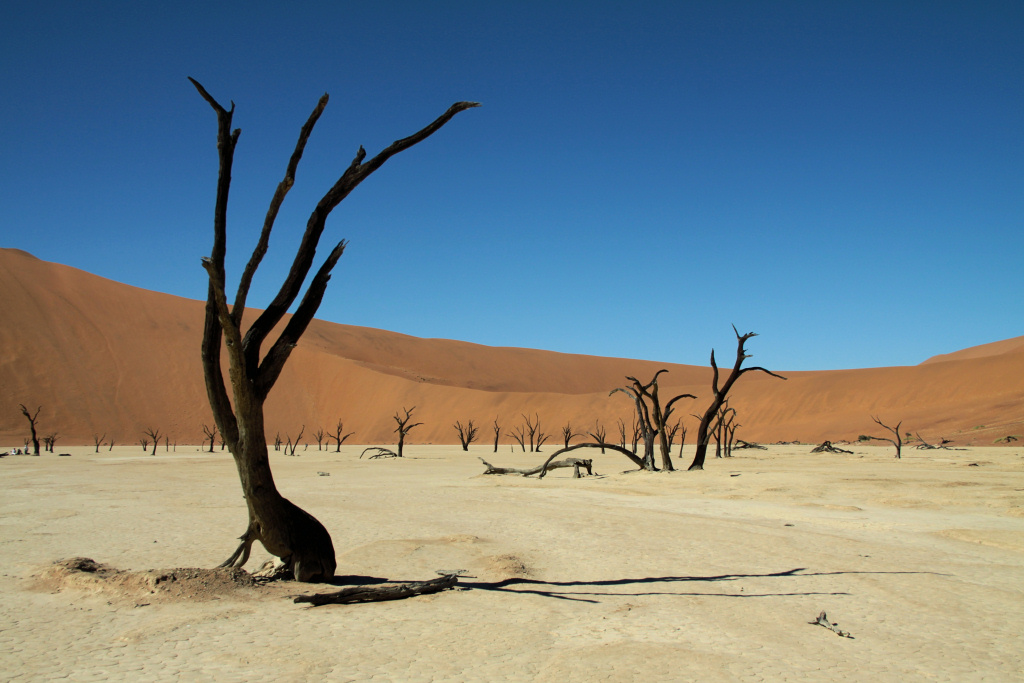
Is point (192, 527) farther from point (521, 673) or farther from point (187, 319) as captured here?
point (187, 319)

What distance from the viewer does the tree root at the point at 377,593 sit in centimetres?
519

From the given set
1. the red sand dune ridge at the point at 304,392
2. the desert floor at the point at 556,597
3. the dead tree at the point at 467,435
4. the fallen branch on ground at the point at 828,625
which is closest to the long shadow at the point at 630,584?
the desert floor at the point at 556,597

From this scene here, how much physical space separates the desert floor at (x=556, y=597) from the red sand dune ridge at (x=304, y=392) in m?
40.4

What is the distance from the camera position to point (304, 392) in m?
→ 73.6

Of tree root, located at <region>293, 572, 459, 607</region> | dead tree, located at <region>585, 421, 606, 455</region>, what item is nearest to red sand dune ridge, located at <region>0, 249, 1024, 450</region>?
dead tree, located at <region>585, 421, 606, 455</region>

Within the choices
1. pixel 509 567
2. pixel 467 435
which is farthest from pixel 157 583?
pixel 467 435

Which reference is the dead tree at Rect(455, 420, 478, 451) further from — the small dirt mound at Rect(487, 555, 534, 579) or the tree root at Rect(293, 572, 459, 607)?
the tree root at Rect(293, 572, 459, 607)

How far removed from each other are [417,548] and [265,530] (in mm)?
2527

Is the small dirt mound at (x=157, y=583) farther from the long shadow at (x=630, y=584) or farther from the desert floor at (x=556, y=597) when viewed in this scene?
the long shadow at (x=630, y=584)

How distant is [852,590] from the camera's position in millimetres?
6266

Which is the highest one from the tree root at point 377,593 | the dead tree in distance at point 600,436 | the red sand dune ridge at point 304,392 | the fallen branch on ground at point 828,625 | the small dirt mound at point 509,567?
the red sand dune ridge at point 304,392

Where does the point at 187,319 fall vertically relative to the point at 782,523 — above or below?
above

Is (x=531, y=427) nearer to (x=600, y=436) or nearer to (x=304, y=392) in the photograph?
(x=600, y=436)

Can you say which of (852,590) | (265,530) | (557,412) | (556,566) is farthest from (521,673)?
(557,412)
